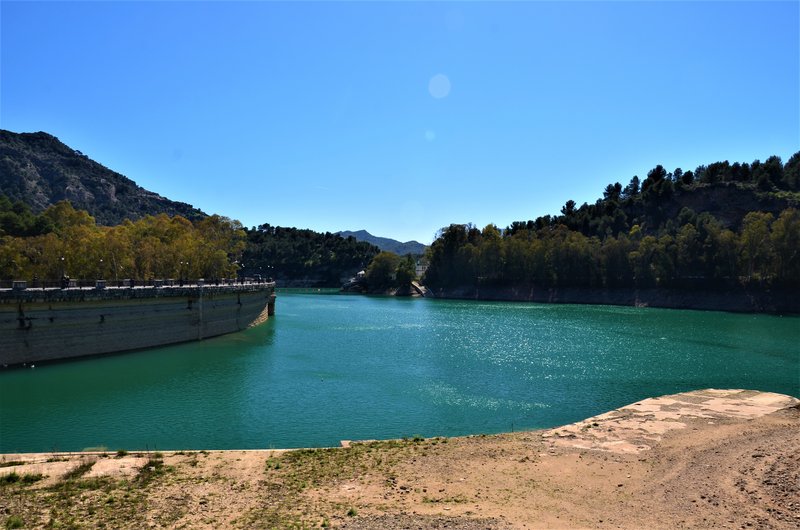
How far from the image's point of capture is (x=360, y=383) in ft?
138

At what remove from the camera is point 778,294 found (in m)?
108

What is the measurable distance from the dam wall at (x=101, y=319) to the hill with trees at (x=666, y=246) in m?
110

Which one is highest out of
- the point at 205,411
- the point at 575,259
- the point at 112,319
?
the point at 575,259

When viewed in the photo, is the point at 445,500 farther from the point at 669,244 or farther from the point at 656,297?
the point at 669,244

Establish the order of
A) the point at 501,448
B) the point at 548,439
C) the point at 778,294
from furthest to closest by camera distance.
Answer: the point at 778,294 < the point at 548,439 < the point at 501,448

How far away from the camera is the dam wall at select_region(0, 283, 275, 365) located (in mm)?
47656

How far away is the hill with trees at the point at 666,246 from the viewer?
114 m

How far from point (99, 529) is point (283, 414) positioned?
1854cm

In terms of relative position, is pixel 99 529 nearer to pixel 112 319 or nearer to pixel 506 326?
pixel 112 319

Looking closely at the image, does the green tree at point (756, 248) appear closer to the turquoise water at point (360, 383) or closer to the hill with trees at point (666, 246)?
the hill with trees at point (666, 246)

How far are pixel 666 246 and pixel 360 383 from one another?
11725 cm

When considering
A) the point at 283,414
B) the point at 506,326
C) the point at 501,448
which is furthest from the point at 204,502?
the point at 506,326

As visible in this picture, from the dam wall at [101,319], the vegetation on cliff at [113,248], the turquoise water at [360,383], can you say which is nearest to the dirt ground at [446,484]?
the turquoise water at [360,383]

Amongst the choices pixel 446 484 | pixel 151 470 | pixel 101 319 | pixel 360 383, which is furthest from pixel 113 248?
pixel 446 484
